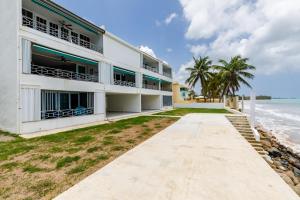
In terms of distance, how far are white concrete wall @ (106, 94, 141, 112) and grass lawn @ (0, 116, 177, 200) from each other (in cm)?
1458

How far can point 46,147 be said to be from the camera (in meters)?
7.94

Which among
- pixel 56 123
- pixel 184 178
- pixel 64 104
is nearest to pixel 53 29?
pixel 64 104

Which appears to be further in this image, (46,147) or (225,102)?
(225,102)

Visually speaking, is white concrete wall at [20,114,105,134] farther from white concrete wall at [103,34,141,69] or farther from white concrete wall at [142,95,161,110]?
white concrete wall at [142,95,161,110]

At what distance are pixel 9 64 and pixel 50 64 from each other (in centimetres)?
562

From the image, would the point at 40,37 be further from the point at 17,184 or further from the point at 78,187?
the point at 78,187

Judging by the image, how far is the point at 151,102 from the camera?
31719 mm

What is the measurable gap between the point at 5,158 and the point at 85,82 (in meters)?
9.27

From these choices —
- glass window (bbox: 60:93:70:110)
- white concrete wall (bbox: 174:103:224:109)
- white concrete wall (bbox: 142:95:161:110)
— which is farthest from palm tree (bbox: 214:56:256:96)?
glass window (bbox: 60:93:70:110)

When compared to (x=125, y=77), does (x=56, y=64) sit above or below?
above

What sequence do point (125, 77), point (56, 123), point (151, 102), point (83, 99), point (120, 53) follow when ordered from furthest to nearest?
point (151, 102)
point (125, 77)
point (120, 53)
point (83, 99)
point (56, 123)

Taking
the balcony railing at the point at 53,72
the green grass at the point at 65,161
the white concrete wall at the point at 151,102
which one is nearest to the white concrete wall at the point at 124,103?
the white concrete wall at the point at 151,102

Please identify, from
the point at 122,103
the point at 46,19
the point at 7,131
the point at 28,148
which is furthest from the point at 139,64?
the point at 28,148

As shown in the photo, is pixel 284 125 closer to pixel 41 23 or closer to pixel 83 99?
pixel 83 99
